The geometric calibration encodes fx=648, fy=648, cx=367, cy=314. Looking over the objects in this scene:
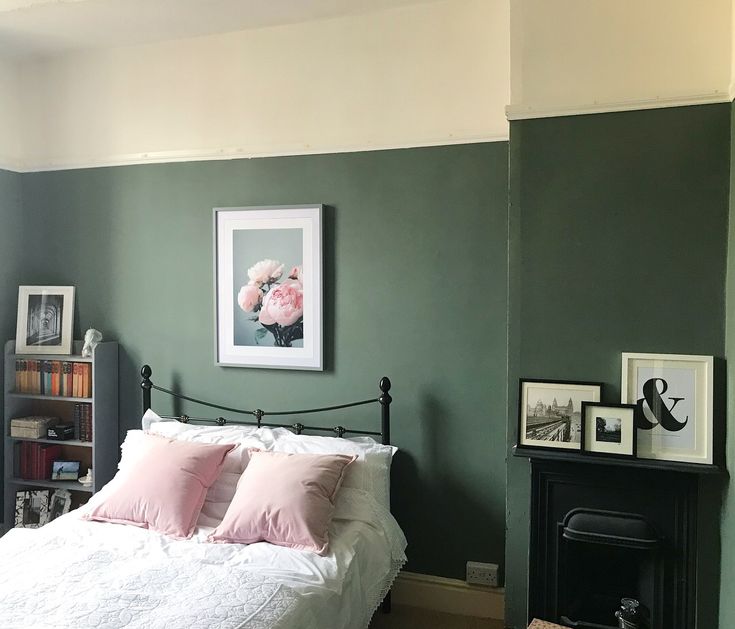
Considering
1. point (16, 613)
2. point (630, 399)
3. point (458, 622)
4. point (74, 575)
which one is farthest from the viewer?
point (458, 622)

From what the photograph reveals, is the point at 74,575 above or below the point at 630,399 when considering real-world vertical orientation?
below

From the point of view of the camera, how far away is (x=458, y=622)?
3.13 m

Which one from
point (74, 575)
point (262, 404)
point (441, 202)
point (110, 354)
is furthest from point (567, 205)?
point (110, 354)

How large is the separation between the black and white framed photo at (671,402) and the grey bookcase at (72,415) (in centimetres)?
277

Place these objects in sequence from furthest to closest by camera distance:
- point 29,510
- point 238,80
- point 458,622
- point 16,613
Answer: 1. point 29,510
2. point 238,80
3. point 458,622
4. point 16,613

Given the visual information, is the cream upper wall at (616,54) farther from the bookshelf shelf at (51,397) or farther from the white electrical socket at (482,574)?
the bookshelf shelf at (51,397)

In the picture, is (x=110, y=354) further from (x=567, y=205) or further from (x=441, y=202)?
(x=567, y=205)

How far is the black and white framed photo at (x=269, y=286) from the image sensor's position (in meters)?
3.39

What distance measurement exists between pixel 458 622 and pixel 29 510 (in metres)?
2.56

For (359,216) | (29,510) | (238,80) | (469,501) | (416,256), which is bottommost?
(29,510)

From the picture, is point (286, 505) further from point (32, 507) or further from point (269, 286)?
point (32, 507)

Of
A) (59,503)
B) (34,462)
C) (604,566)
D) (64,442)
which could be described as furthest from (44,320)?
(604,566)

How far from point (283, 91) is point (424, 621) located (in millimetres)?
2790

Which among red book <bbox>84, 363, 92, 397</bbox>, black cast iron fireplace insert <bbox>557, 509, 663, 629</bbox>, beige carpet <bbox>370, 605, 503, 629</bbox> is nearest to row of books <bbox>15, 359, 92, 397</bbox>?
red book <bbox>84, 363, 92, 397</bbox>
